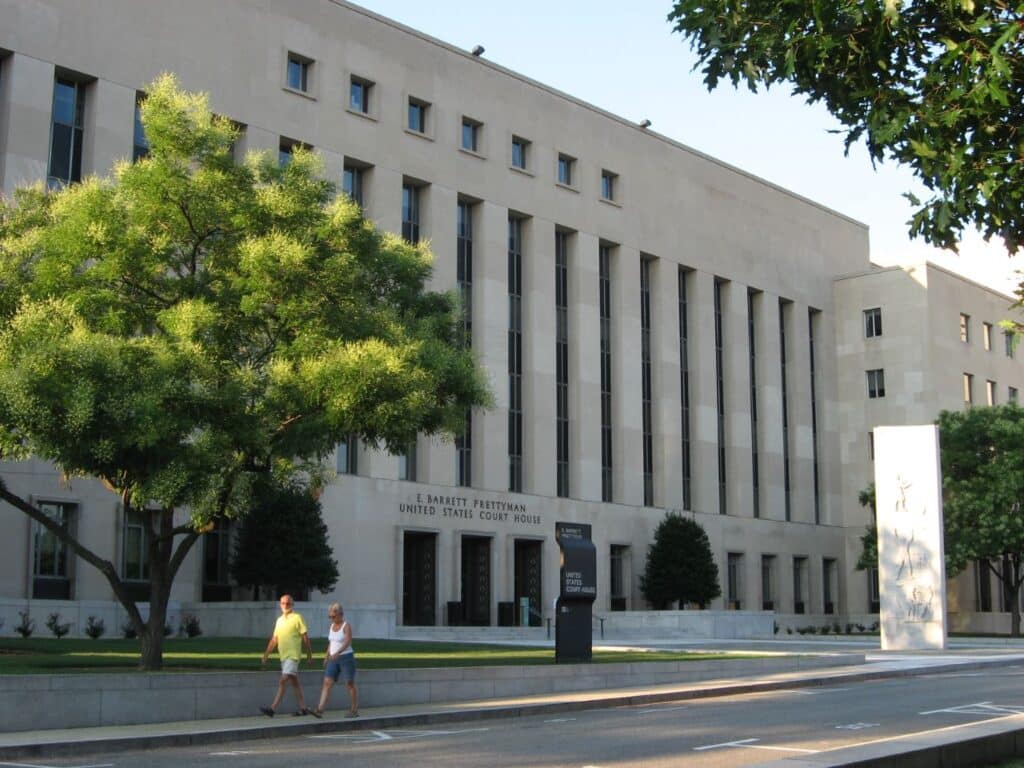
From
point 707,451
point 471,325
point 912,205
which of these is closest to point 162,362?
point 912,205

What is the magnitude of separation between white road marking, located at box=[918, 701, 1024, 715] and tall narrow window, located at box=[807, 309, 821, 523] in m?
47.0

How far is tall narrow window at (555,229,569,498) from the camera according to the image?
53750 mm

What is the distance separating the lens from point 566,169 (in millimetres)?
56031

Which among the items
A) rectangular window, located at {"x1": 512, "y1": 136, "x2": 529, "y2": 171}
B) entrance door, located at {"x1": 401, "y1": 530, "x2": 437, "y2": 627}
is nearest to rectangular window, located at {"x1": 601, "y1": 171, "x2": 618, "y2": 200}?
rectangular window, located at {"x1": 512, "y1": 136, "x2": 529, "y2": 171}

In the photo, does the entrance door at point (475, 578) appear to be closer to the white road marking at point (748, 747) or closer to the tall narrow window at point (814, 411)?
the tall narrow window at point (814, 411)

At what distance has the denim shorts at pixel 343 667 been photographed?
18.5 m

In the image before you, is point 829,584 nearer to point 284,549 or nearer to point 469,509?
point 469,509

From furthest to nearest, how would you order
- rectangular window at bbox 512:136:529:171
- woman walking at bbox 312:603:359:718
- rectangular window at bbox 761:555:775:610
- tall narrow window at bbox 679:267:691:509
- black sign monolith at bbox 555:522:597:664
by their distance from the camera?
rectangular window at bbox 761:555:775:610, tall narrow window at bbox 679:267:691:509, rectangular window at bbox 512:136:529:171, black sign monolith at bbox 555:522:597:664, woman walking at bbox 312:603:359:718

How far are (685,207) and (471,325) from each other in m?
15.5

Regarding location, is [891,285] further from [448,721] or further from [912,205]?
[912,205]

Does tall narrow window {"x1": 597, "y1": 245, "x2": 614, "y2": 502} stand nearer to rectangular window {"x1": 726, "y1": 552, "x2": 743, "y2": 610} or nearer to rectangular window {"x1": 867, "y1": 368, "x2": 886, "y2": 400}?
rectangular window {"x1": 726, "y1": 552, "x2": 743, "y2": 610}

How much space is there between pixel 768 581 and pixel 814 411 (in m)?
10.4

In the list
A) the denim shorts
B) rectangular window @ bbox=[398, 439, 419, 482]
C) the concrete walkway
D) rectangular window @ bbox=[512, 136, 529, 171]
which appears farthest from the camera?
rectangular window @ bbox=[512, 136, 529, 171]

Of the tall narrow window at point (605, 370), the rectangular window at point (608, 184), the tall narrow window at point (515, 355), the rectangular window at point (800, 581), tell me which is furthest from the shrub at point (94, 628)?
the rectangular window at point (800, 581)
